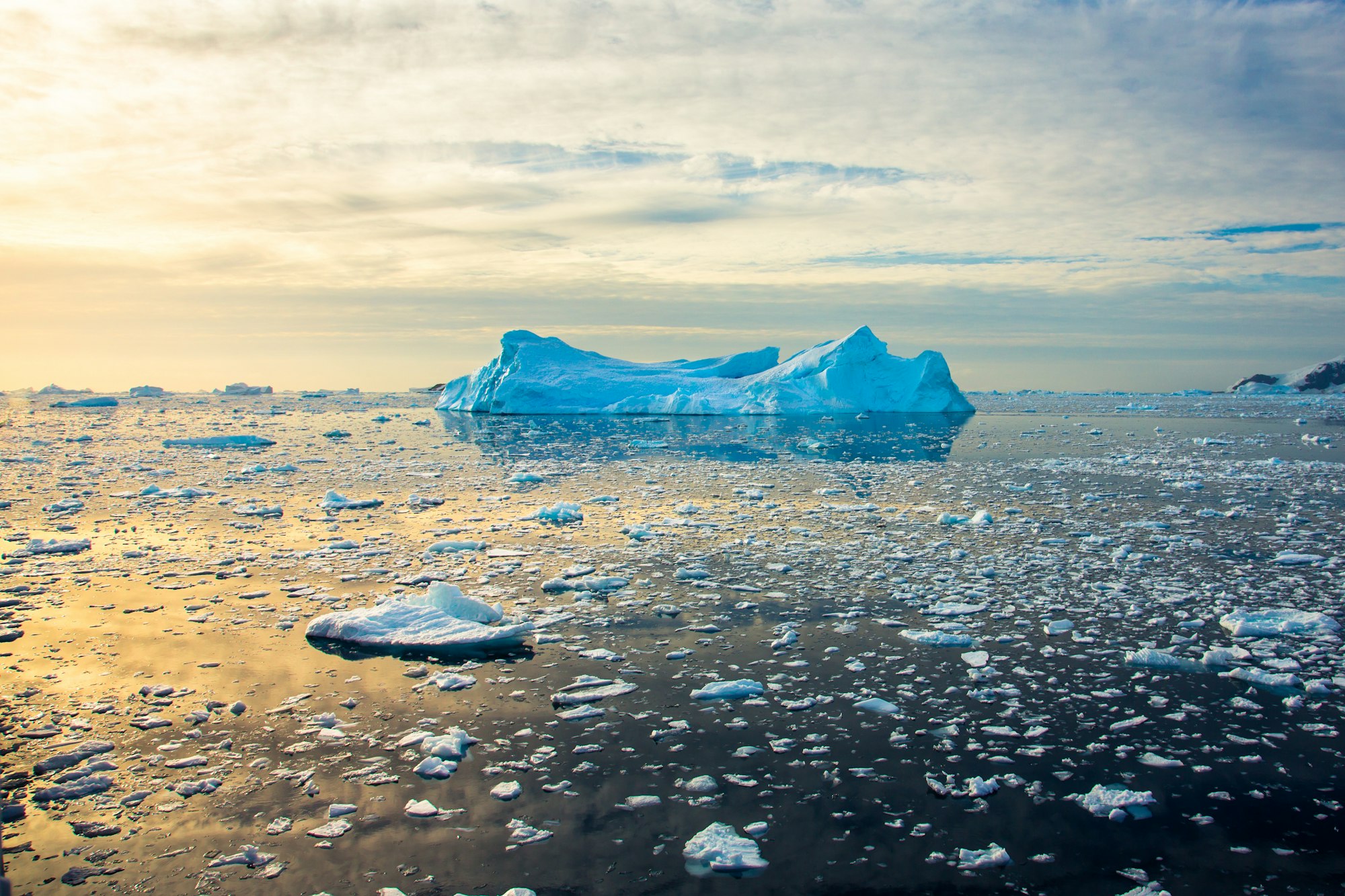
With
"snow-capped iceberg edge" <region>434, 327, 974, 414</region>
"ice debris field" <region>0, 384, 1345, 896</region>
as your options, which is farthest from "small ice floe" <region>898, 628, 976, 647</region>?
"snow-capped iceberg edge" <region>434, 327, 974, 414</region>

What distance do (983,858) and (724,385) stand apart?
33.4 metres

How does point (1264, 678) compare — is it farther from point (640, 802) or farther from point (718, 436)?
point (718, 436)

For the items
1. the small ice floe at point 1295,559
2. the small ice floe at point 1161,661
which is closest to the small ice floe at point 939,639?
the small ice floe at point 1161,661

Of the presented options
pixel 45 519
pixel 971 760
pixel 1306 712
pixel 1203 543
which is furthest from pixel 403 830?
pixel 45 519

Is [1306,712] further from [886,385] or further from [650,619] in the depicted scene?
[886,385]

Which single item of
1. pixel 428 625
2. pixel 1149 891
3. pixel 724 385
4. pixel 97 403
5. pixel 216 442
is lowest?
pixel 1149 891

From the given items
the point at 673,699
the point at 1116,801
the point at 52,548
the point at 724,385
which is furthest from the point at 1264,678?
the point at 724,385

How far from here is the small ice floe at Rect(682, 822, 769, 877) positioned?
255 centimetres

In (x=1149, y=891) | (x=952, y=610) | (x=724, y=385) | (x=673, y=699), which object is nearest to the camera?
(x=1149, y=891)

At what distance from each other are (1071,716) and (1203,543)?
15.1 feet

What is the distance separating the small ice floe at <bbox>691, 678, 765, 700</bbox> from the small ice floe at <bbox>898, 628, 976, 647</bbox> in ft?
3.94

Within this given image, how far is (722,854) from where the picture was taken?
103 inches

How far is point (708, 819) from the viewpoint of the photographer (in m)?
2.82

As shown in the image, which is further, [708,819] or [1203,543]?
[1203,543]
